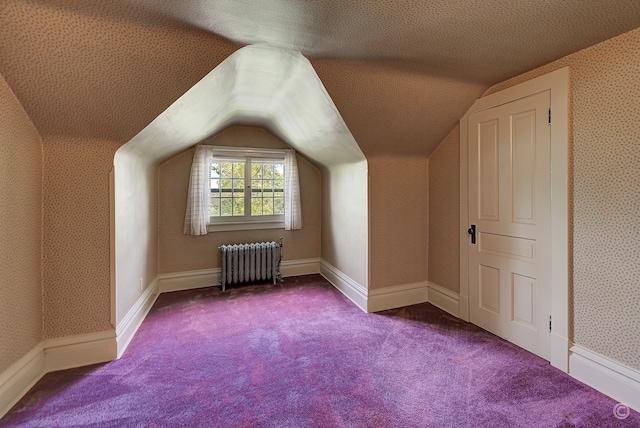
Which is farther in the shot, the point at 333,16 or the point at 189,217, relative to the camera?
the point at 189,217

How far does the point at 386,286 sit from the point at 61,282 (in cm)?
288

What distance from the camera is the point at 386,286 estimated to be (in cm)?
312

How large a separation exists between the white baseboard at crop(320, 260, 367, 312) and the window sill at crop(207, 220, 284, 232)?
3.08 ft

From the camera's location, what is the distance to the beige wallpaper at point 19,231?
1.67m

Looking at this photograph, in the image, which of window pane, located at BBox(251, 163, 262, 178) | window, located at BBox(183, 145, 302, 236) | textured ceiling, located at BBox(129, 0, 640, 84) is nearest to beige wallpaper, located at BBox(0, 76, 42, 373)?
textured ceiling, located at BBox(129, 0, 640, 84)

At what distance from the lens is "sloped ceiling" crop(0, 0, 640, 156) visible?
57.6 inches

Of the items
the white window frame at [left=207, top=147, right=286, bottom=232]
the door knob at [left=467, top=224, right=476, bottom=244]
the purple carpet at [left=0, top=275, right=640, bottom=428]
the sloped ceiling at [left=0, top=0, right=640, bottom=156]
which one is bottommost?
the purple carpet at [left=0, top=275, right=640, bottom=428]

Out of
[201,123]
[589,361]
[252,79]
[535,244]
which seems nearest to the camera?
[589,361]

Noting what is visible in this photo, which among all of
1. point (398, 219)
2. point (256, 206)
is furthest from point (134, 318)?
point (398, 219)

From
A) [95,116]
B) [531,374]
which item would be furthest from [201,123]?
[531,374]

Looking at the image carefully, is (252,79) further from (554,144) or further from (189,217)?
(554,144)

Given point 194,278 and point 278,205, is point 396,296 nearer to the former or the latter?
point 278,205

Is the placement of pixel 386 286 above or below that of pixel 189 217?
below

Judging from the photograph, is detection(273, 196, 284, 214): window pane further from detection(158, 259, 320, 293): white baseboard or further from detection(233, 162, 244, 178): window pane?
detection(158, 259, 320, 293): white baseboard
